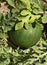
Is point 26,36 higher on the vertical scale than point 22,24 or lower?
lower

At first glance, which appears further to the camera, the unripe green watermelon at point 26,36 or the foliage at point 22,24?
the unripe green watermelon at point 26,36

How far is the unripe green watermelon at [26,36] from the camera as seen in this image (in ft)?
8.55

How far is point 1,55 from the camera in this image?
2.67 meters

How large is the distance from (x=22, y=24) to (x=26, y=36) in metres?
0.17

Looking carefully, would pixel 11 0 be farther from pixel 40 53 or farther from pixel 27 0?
pixel 40 53

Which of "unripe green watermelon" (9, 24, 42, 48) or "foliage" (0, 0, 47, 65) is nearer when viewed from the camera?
"foliage" (0, 0, 47, 65)

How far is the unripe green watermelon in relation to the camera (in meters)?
2.61

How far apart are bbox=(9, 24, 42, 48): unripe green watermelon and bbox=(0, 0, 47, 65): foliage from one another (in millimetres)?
66

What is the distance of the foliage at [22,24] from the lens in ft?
8.06

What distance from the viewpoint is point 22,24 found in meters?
2.52

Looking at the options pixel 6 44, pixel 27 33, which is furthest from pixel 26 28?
pixel 6 44

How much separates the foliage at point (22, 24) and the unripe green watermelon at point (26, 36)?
0.07 meters

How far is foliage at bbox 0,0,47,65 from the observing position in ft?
8.06

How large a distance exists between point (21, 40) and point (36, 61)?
252 mm
